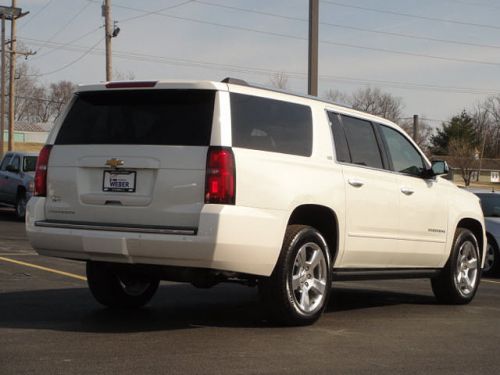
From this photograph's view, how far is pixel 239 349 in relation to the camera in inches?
232

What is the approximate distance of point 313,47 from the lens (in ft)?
70.6

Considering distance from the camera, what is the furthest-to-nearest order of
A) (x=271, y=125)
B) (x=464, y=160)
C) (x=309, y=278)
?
(x=464, y=160)
(x=309, y=278)
(x=271, y=125)

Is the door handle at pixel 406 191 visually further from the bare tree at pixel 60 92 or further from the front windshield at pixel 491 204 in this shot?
the bare tree at pixel 60 92

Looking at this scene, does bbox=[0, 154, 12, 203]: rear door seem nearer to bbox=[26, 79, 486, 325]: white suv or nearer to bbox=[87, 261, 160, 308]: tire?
bbox=[87, 261, 160, 308]: tire

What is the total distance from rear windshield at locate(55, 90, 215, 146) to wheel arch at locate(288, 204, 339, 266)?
1.20 meters

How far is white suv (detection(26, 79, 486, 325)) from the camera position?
6258 millimetres

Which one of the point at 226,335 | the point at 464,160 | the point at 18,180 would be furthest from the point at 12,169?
the point at 464,160

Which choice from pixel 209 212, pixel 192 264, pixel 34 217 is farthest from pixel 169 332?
pixel 34 217

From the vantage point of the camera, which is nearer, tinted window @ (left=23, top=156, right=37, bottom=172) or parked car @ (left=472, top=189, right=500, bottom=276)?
parked car @ (left=472, top=189, right=500, bottom=276)

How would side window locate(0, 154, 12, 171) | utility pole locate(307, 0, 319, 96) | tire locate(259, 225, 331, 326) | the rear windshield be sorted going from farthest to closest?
side window locate(0, 154, 12, 171) < utility pole locate(307, 0, 319, 96) < tire locate(259, 225, 331, 326) < the rear windshield

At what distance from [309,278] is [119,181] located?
1797mm

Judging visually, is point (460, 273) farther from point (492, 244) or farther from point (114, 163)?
point (492, 244)

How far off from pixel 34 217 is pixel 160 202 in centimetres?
129

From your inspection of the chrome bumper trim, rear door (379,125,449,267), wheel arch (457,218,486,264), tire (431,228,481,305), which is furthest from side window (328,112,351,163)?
wheel arch (457,218,486,264)
